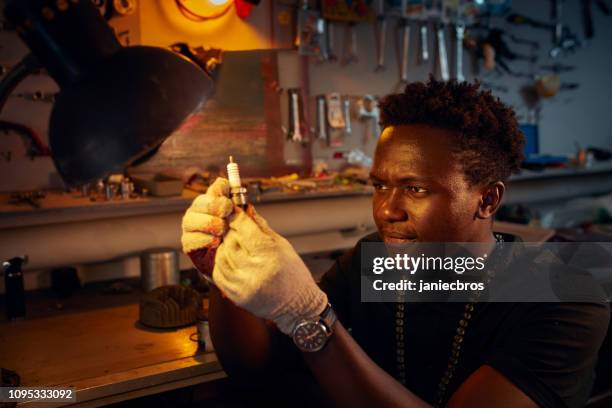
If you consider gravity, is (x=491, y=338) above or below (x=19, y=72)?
below

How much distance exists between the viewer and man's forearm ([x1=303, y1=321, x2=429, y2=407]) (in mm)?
1020

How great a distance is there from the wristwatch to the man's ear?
0.49 m

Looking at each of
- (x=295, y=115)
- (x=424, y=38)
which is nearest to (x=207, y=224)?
(x=295, y=115)

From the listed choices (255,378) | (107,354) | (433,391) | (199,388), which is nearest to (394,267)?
(433,391)

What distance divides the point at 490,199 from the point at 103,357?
3.43 feet

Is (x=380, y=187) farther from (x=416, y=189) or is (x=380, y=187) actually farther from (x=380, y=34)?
(x=380, y=34)

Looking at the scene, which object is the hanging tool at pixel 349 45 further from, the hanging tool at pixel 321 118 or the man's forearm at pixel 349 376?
the man's forearm at pixel 349 376

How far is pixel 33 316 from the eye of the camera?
1.76 meters

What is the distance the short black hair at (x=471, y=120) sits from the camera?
1.23 metres

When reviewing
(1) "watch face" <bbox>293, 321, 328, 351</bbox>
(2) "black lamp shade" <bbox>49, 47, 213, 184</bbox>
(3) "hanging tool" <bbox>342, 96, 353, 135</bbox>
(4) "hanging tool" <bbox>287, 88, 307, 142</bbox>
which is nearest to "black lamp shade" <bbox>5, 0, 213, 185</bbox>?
(2) "black lamp shade" <bbox>49, 47, 213, 184</bbox>

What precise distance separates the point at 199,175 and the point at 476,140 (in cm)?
147

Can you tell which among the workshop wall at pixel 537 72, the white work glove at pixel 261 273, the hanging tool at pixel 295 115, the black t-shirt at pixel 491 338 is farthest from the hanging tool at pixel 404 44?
the white work glove at pixel 261 273

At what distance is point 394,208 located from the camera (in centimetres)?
125

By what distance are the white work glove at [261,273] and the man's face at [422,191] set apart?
1.03 ft
